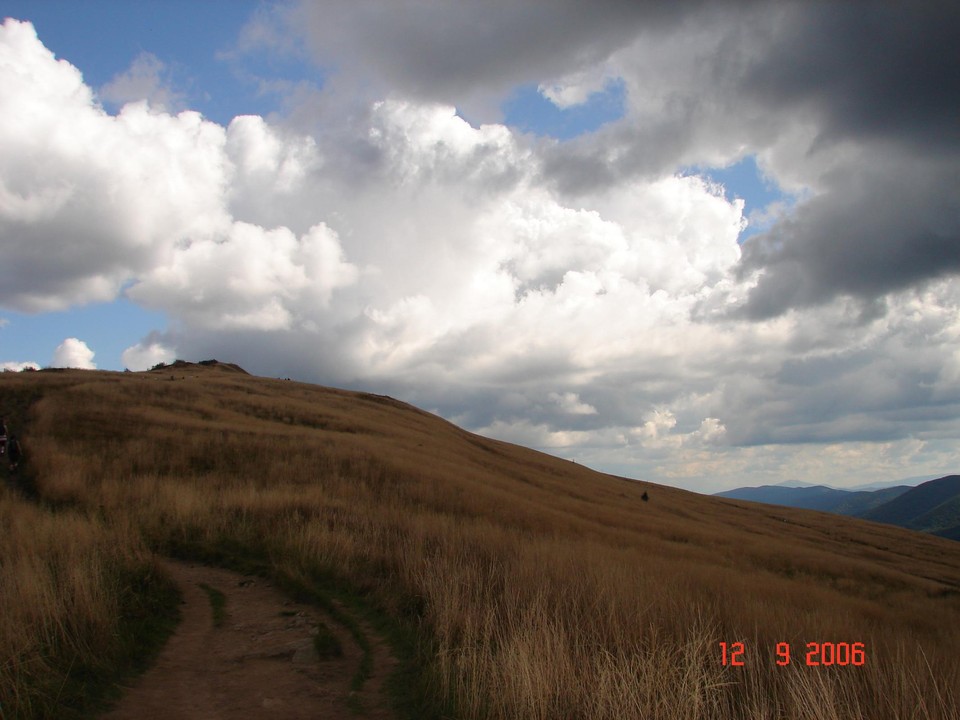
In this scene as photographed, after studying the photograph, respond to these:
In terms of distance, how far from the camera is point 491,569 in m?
9.55

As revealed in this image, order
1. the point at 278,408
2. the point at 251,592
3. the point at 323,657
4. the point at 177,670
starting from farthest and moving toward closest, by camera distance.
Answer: the point at 278,408, the point at 251,592, the point at 323,657, the point at 177,670

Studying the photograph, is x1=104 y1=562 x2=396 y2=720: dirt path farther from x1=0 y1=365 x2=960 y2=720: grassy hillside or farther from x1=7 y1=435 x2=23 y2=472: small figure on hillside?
x1=7 y1=435 x2=23 y2=472: small figure on hillside

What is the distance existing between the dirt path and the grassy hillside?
0.83 metres

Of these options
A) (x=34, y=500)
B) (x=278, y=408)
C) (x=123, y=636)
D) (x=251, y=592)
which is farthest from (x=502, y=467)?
(x=123, y=636)

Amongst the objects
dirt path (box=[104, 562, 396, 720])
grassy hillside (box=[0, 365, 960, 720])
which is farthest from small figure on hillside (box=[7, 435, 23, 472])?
dirt path (box=[104, 562, 396, 720])

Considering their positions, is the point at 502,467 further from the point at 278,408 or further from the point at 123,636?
the point at 123,636

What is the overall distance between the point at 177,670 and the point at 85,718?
1338 mm

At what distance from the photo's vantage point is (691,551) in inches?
907

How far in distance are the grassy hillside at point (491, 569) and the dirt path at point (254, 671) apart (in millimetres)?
825

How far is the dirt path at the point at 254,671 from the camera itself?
19.7 feet

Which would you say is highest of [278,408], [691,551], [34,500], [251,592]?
[278,408]

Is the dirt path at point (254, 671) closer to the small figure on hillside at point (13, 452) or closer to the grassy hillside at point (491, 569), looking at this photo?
the grassy hillside at point (491, 569)

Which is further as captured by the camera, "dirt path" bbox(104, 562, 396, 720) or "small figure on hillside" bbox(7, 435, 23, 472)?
"small figure on hillside" bbox(7, 435, 23, 472)

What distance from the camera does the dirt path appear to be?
600 centimetres
